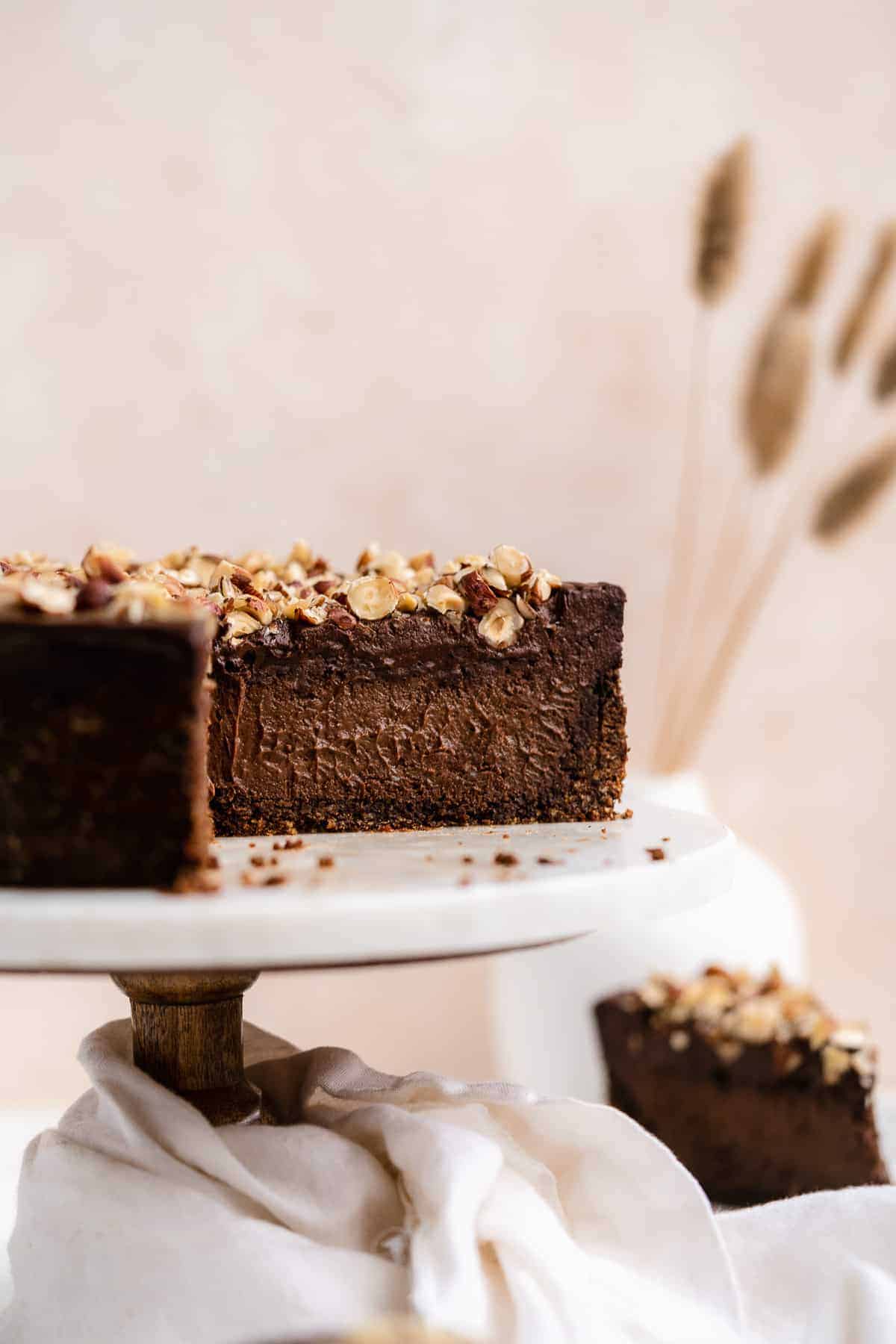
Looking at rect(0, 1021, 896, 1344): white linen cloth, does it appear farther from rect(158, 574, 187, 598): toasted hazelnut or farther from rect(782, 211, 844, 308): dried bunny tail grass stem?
rect(782, 211, 844, 308): dried bunny tail grass stem

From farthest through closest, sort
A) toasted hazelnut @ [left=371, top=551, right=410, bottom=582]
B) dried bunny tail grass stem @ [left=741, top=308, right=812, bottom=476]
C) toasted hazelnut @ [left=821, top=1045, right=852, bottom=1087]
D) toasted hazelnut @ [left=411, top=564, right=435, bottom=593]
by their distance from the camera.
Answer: dried bunny tail grass stem @ [left=741, top=308, right=812, bottom=476], toasted hazelnut @ [left=821, top=1045, right=852, bottom=1087], toasted hazelnut @ [left=371, top=551, right=410, bottom=582], toasted hazelnut @ [left=411, top=564, right=435, bottom=593]

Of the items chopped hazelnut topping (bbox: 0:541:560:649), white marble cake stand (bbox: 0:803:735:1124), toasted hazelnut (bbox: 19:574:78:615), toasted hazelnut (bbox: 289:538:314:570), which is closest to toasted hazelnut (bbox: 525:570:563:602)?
chopped hazelnut topping (bbox: 0:541:560:649)

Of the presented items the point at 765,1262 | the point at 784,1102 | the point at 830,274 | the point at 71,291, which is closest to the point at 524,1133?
the point at 765,1262

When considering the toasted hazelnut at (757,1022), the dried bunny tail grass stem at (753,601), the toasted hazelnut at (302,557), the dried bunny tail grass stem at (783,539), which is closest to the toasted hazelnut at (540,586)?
the toasted hazelnut at (302,557)

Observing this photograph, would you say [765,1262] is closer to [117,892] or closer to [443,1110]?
[443,1110]

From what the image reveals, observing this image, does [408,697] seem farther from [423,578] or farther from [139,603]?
[139,603]

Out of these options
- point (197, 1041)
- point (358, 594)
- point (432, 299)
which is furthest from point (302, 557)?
point (432, 299)

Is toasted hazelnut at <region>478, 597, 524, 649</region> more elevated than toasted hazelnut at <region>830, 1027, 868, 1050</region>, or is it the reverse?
toasted hazelnut at <region>478, 597, 524, 649</region>
